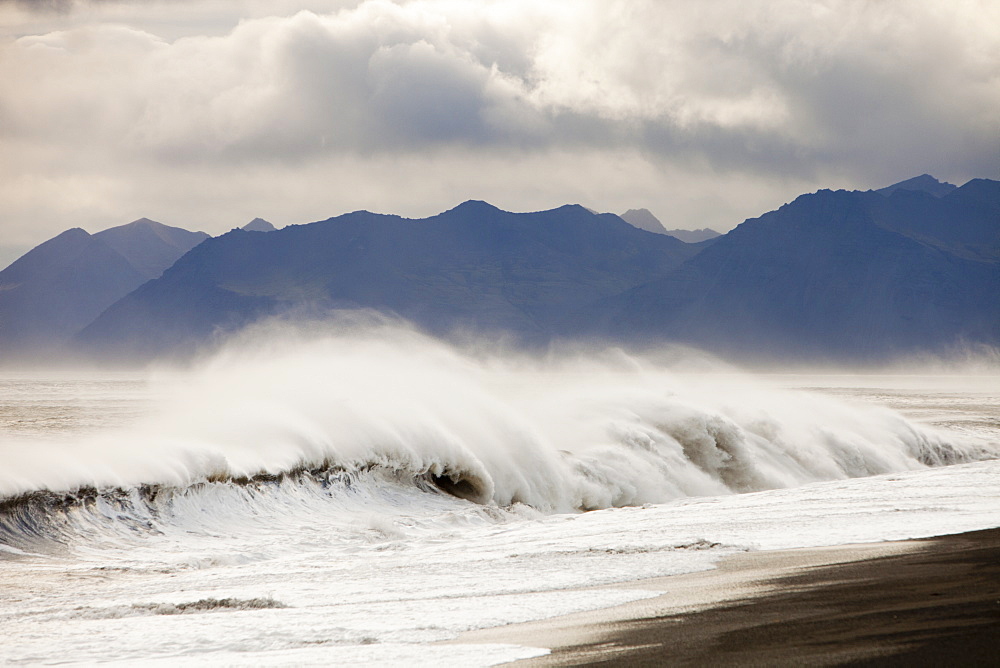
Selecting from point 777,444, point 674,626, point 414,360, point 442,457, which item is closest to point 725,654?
point 674,626

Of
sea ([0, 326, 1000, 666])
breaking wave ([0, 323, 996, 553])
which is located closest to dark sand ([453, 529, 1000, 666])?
sea ([0, 326, 1000, 666])

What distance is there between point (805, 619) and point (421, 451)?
1683 cm

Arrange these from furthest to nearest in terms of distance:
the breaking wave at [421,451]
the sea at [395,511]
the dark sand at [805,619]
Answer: the breaking wave at [421,451]
the sea at [395,511]
the dark sand at [805,619]

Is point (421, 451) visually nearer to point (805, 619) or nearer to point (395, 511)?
point (395, 511)

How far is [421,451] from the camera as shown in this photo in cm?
2433

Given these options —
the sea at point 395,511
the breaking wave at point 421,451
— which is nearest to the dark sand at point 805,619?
the sea at point 395,511

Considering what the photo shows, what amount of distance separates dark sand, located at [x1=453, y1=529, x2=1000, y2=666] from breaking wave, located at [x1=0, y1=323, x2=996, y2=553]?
9.98m

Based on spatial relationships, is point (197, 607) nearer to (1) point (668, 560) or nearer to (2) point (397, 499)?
(1) point (668, 560)

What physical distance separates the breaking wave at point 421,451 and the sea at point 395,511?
0.24ft

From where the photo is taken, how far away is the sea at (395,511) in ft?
30.7

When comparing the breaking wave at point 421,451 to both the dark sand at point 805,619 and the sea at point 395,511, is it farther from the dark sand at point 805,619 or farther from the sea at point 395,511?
the dark sand at point 805,619

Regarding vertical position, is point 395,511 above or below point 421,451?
below

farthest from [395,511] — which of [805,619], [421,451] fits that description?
[805,619]

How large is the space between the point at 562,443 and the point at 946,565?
18533 millimetres
